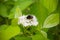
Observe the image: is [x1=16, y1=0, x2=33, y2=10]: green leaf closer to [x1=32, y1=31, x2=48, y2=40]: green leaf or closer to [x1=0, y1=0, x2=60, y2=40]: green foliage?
[x1=0, y1=0, x2=60, y2=40]: green foliage

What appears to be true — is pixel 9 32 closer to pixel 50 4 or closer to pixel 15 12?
Result: pixel 15 12

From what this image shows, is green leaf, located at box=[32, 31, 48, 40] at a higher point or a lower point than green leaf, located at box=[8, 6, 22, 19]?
lower

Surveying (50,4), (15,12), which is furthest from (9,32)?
(50,4)

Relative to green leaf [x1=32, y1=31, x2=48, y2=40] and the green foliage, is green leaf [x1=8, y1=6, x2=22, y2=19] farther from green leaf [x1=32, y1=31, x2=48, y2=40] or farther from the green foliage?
green leaf [x1=32, y1=31, x2=48, y2=40]

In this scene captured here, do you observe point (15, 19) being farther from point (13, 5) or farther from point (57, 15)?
point (57, 15)

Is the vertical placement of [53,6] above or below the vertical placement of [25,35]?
above

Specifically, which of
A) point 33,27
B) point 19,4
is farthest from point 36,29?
point 19,4

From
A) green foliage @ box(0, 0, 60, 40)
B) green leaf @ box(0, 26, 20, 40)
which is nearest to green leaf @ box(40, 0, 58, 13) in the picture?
green foliage @ box(0, 0, 60, 40)

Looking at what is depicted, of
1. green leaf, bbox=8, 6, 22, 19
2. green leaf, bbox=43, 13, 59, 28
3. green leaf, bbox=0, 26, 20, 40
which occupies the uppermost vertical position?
green leaf, bbox=8, 6, 22, 19

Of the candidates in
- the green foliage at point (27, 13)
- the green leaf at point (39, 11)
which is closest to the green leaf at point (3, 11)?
the green foliage at point (27, 13)
